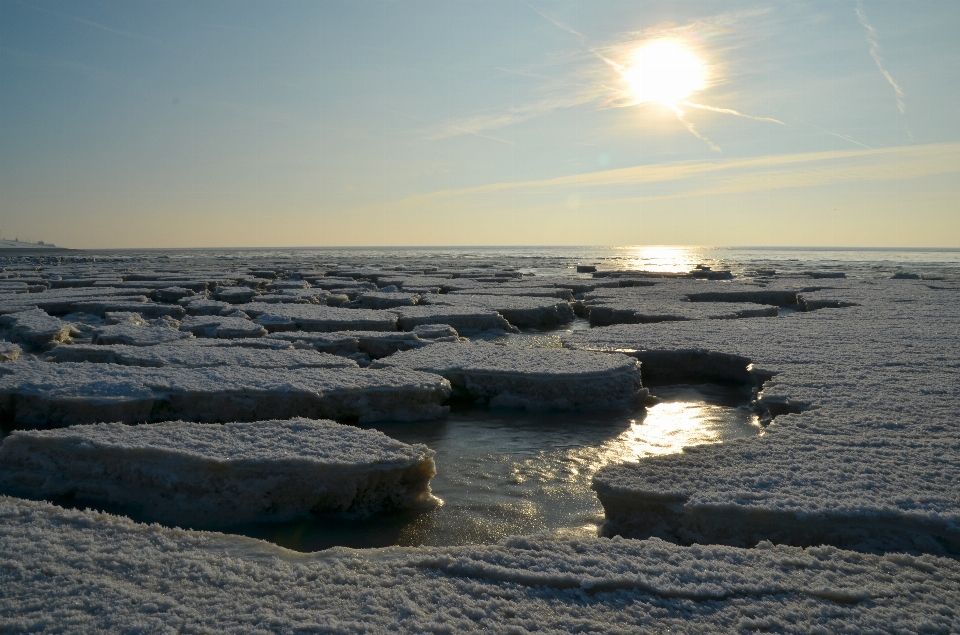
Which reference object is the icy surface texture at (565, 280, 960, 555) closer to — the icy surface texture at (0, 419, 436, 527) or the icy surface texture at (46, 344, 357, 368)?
the icy surface texture at (0, 419, 436, 527)

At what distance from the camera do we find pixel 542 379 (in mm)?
5750

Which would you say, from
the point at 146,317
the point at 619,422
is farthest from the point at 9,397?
the point at 146,317

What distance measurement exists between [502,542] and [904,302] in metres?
11.5

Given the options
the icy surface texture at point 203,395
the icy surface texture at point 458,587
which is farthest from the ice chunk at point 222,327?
the icy surface texture at point 458,587

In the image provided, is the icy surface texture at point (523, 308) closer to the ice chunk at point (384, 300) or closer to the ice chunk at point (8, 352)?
the ice chunk at point (384, 300)

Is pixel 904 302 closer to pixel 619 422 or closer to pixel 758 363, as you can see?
pixel 758 363

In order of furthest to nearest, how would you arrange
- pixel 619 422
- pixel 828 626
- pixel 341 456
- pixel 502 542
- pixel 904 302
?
pixel 904 302 → pixel 619 422 → pixel 341 456 → pixel 502 542 → pixel 828 626

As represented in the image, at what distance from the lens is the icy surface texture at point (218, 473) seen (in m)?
3.48

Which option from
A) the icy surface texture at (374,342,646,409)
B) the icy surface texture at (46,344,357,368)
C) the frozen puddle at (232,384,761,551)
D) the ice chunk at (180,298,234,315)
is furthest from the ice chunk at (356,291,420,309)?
the frozen puddle at (232,384,761,551)

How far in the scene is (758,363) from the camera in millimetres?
6168

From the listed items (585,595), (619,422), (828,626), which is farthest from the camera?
(619,422)

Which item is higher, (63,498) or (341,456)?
(341,456)

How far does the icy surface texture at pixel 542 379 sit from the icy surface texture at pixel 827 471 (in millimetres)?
1142

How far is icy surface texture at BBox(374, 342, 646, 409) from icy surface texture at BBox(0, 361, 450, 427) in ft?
1.34
